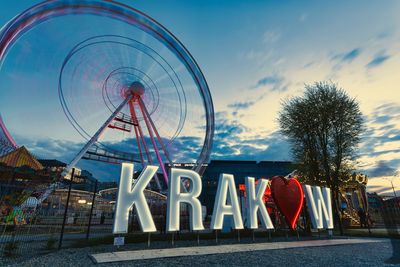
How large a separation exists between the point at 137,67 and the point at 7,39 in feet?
33.3

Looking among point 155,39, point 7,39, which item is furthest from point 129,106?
point 7,39

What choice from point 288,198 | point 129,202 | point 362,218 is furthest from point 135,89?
point 362,218

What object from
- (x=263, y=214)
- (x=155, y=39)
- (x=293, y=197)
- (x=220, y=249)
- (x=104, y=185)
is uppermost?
(x=155, y=39)

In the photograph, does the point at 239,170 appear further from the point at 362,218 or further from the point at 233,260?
the point at 233,260

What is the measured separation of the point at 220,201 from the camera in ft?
38.0

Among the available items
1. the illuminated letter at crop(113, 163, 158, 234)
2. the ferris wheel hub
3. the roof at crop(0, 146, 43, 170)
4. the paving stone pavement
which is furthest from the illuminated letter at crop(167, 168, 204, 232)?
the ferris wheel hub

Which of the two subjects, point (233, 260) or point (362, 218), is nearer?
point (233, 260)

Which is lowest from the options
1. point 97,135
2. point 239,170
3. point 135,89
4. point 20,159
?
point 20,159

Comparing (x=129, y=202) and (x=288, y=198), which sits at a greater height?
(x=288, y=198)

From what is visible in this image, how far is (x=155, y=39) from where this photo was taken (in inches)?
877

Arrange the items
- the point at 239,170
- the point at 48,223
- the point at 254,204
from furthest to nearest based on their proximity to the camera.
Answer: the point at 239,170 < the point at 48,223 < the point at 254,204

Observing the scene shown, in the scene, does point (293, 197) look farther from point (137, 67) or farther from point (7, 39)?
point (7, 39)

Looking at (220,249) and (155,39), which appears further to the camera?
(155,39)

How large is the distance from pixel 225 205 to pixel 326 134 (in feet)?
51.0
